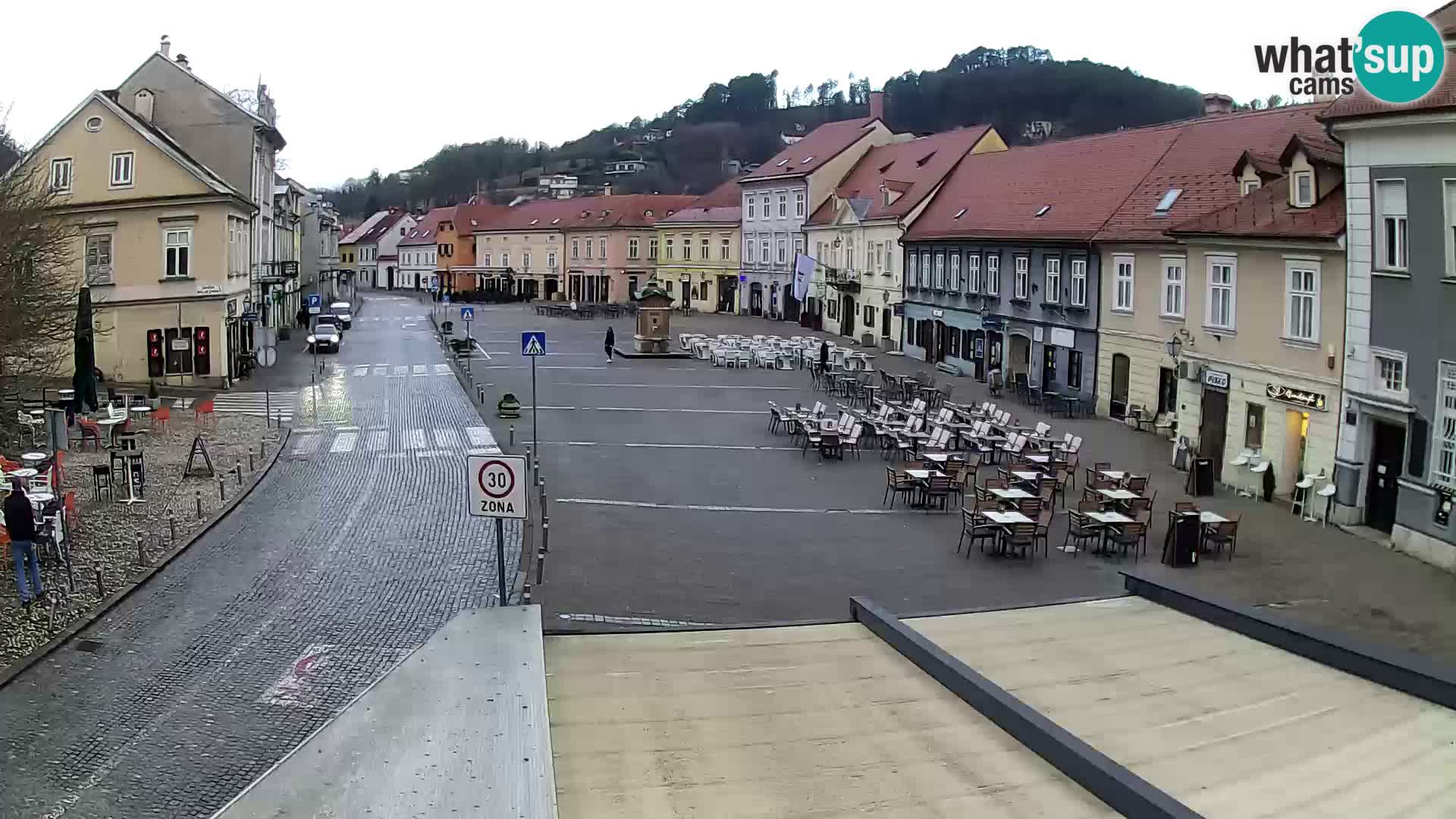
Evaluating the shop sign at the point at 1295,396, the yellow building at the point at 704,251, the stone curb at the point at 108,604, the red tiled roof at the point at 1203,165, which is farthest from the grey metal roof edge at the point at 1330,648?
the yellow building at the point at 704,251

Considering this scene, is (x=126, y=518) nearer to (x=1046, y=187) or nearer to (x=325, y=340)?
(x=1046, y=187)

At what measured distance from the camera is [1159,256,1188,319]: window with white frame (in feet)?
100

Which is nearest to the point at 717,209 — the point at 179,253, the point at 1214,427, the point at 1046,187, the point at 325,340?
the point at 325,340

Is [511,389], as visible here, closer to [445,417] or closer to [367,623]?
[445,417]

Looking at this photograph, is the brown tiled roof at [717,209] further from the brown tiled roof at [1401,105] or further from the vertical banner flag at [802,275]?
the brown tiled roof at [1401,105]

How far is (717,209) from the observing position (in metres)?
88.2

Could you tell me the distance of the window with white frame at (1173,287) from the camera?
100 feet

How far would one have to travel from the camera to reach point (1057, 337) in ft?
127

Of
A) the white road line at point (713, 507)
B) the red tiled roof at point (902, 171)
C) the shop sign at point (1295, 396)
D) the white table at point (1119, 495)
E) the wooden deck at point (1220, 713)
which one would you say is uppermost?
the red tiled roof at point (902, 171)

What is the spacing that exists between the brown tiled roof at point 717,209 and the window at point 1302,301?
62.5 metres

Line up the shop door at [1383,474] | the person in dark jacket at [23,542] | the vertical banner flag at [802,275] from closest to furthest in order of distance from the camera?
the person in dark jacket at [23,542] → the shop door at [1383,474] → the vertical banner flag at [802,275]

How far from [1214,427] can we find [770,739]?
71.2 feet

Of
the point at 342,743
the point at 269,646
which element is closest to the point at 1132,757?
the point at 342,743

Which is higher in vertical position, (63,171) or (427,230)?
(427,230)
